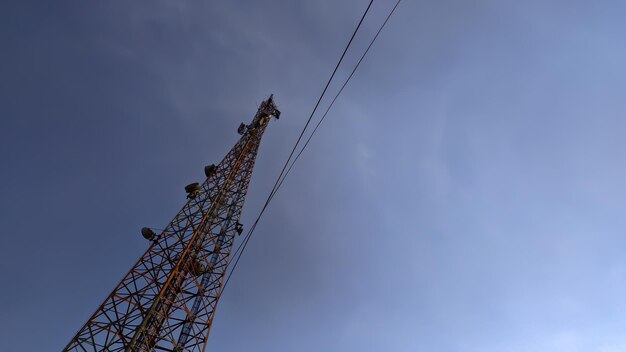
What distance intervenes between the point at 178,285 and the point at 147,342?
145 inches

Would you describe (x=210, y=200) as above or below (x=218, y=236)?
above

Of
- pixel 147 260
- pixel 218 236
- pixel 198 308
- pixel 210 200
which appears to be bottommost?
pixel 198 308

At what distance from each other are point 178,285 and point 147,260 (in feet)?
9.23

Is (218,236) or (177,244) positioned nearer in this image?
(177,244)

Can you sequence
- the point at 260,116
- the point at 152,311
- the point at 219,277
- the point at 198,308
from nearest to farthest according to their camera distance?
the point at 152,311 → the point at 198,308 → the point at 219,277 → the point at 260,116

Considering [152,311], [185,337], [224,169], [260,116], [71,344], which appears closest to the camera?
[71,344]

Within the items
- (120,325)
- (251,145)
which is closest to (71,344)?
(120,325)

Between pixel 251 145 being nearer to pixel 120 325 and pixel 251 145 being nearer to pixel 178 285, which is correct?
pixel 178 285

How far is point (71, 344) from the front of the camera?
58.1 feet

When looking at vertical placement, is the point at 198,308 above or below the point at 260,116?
below

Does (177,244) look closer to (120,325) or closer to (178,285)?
(178,285)

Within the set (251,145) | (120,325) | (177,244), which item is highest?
(251,145)

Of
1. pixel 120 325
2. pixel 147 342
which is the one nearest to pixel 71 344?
pixel 120 325

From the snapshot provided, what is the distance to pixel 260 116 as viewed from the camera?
36250 millimetres
